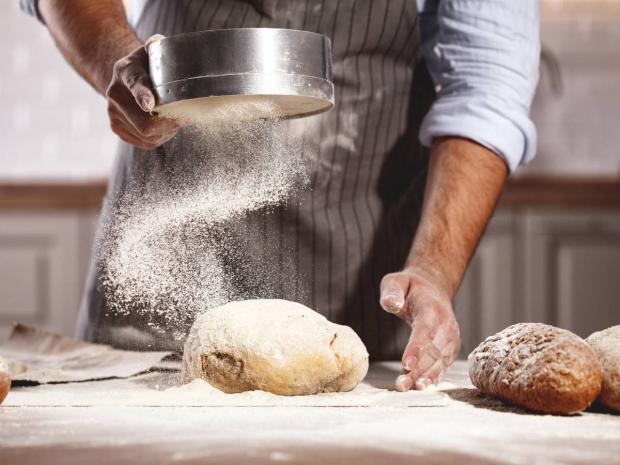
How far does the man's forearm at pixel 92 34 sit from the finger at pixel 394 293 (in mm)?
461

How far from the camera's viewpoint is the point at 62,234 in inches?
94.8

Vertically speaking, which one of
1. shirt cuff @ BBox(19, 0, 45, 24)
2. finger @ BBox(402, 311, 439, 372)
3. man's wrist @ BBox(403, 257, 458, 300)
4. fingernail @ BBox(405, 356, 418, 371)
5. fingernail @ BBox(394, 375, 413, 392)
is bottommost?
fingernail @ BBox(394, 375, 413, 392)

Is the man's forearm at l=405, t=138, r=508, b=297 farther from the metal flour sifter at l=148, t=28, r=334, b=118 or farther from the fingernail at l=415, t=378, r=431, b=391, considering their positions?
the metal flour sifter at l=148, t=28, r=334, b=118

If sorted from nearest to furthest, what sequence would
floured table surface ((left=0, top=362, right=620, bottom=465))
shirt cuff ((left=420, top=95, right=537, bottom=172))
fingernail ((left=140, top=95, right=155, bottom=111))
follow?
floured table surface ((left=0, top=362, right=620, bottom=465))
fingernail ((left=140, top=95, right=155, bottom=111))
shirt cuff ((left=420, top=95, right=537, bottom=172))

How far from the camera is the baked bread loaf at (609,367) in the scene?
0.75 metres

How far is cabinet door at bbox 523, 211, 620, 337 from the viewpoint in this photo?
2.37 m

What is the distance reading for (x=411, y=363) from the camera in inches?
36.2

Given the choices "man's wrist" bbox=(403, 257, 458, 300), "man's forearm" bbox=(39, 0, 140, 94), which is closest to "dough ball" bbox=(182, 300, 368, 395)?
"man's wrist" bbox=(403, 257, 458, 300)

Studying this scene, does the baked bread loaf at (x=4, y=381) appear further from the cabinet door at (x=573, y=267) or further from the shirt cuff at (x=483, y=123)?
the cabinet door at (x=573, y=267)

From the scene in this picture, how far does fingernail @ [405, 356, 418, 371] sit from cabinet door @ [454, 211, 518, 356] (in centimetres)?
145

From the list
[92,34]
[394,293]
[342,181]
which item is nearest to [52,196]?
[92,34]

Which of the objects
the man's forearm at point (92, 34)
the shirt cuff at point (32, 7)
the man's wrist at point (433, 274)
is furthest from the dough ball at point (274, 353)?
the shirt cuff at point (32, 7)

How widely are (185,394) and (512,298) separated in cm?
169

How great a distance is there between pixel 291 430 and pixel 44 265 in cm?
194
